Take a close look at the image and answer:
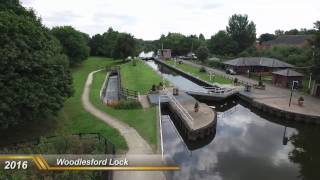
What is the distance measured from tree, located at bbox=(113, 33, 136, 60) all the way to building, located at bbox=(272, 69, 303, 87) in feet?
153

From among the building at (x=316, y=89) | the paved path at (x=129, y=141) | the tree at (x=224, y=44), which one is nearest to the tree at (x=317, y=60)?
the building at (x=316, y=89)

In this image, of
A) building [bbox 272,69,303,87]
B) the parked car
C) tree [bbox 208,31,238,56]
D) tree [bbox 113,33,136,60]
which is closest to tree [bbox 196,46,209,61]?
tree [bbox 208,31,238,56]

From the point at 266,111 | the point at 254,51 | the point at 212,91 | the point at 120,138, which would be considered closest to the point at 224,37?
the point at 254,51

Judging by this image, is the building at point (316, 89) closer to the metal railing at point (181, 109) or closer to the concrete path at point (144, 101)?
the metal railing at point (181, 109)

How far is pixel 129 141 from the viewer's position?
1986cm

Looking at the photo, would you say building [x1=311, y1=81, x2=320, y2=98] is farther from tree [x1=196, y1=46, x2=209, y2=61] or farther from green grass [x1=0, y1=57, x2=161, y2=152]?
tree [x1=196, y1=46, x2=209, y2=61]

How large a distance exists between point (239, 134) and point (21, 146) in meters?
18.0

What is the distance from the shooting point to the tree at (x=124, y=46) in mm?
78562

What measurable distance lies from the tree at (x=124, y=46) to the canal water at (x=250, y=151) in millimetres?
53270

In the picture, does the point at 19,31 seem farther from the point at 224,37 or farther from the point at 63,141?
the point at 224,37

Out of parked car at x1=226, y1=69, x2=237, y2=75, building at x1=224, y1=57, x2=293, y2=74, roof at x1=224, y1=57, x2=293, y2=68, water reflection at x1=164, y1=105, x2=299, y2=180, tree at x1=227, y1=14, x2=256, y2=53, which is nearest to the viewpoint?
water reflection at x1=164, y1=105, x2=299, y2=180

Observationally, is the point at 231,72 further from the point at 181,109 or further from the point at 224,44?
the point at 224,44

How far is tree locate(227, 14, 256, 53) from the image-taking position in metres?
84.7

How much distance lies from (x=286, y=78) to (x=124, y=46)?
164 ft
